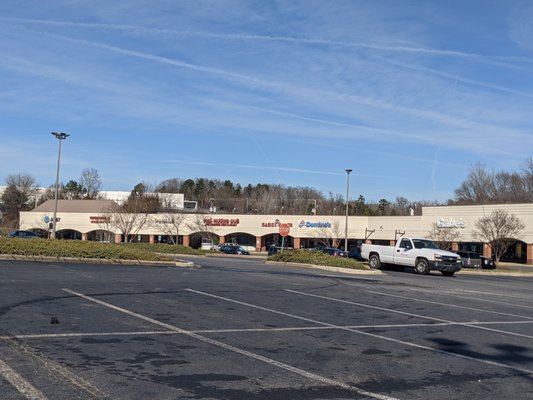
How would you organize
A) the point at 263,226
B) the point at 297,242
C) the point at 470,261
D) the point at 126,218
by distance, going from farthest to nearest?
the point at 263,226 < the point at 297,242 < the point at 126,218 < the point at 470,261

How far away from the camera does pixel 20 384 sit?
19.8 feet

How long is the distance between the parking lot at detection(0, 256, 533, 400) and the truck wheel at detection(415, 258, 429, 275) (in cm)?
1463

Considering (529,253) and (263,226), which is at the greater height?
(263,226)

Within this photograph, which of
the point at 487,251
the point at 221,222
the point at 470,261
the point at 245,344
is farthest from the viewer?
the point at 221,222

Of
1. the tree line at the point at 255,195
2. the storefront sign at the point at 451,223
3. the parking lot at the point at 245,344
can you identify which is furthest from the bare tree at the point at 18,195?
the parking lot at the point at 245,344

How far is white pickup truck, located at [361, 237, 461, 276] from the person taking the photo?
99.3 ft

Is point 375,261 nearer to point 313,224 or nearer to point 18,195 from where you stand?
point 313,224

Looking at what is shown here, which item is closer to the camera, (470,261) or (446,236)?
(470,261)

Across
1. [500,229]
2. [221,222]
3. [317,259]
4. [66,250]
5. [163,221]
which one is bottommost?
[317,259]

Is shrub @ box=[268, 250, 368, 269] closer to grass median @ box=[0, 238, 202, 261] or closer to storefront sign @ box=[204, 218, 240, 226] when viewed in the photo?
grass median @ box=[0, 238, 202, 261]

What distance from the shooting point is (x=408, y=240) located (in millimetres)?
31844

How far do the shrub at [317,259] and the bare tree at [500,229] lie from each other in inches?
1236

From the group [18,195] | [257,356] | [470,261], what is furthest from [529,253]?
[18,195]

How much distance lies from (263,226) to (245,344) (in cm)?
7176
